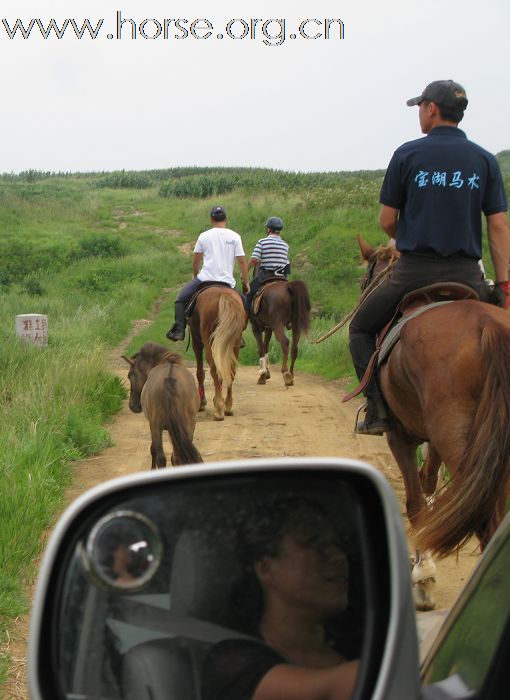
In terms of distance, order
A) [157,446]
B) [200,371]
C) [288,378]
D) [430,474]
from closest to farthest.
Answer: [430,474] → [157,446] → [200,371] → [288,378]

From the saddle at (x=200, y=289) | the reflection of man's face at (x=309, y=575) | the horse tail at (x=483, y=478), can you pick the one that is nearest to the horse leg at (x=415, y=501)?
the horse tail at (x=483, y=478)

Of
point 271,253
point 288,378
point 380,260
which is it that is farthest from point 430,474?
point 271,253

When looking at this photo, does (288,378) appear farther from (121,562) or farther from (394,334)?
(121,562)

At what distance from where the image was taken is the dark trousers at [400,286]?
5855 mm

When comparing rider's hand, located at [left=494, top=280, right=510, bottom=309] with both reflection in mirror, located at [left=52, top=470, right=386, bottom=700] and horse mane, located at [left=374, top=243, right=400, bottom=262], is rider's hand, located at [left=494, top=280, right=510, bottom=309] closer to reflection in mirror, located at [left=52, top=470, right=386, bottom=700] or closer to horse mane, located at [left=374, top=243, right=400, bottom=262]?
horse mane, located at [left=374, top=243, right=400, bottom=262]

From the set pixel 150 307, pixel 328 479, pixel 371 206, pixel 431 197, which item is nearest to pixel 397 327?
pixel 431 197

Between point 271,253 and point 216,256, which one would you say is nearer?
point 216,256

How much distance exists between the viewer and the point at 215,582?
1.62 meters

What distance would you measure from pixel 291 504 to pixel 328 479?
3.1 inches

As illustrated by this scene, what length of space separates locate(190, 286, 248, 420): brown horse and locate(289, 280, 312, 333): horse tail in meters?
2.65

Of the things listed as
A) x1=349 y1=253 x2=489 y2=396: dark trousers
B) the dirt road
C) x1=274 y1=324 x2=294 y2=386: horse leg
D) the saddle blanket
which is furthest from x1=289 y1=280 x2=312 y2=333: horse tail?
the saddle blanket

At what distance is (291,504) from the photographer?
169 centimetres

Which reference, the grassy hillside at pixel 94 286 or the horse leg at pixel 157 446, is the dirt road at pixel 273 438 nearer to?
the grassy hillside at pixel 94 286

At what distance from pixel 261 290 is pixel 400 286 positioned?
923 centimetres
